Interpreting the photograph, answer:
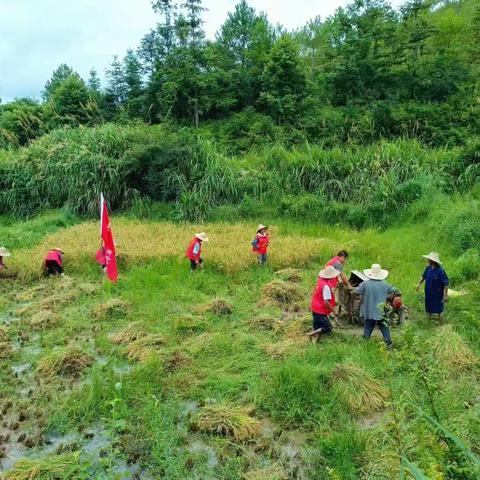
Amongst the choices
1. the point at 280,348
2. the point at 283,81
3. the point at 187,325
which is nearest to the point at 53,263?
the point at 187,325

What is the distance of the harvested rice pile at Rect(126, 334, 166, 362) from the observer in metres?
7.21

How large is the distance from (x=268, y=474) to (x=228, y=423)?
0.90 metres

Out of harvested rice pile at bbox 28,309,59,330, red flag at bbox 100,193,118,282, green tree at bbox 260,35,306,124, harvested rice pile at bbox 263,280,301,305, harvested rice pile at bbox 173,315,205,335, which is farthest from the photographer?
green tree at bbox 260,35,306,124

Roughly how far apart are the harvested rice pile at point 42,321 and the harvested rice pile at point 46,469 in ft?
13.2

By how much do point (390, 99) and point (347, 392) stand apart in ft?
69.7

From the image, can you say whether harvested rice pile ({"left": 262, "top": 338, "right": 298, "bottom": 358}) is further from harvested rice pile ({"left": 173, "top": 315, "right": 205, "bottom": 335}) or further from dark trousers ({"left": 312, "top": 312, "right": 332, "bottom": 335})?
harvested rice pile ({"left": 173, "top": 315, "right": 205, "bottom": 335})

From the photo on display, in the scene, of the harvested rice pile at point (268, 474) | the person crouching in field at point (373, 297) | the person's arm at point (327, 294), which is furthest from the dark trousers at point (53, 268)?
the harvested rice pile at point (268, 474)

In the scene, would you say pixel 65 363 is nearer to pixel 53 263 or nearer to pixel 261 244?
pixel 53 263

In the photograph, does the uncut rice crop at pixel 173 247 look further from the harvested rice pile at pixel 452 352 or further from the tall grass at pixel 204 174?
the harvested rice pile at pixel 452 352

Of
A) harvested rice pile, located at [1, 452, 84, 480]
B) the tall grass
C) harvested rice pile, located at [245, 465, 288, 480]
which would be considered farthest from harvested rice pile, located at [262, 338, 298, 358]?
the tall grass

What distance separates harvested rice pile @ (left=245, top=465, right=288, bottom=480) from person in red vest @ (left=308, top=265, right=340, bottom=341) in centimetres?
300

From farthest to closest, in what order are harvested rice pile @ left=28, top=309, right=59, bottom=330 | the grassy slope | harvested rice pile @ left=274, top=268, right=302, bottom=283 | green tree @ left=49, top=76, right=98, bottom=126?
1. green tree @ left=49, top=76, right=98, bottom=126
2. harvested rice pile @ left=274, top=268, right=302, bottom=283
3. harvested rice pile @ left=28, top=309, right=59, bottom=330
4. the grassy slope

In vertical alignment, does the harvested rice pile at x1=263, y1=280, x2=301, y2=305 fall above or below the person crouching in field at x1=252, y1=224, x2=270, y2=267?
below

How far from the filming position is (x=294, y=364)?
254 inches
